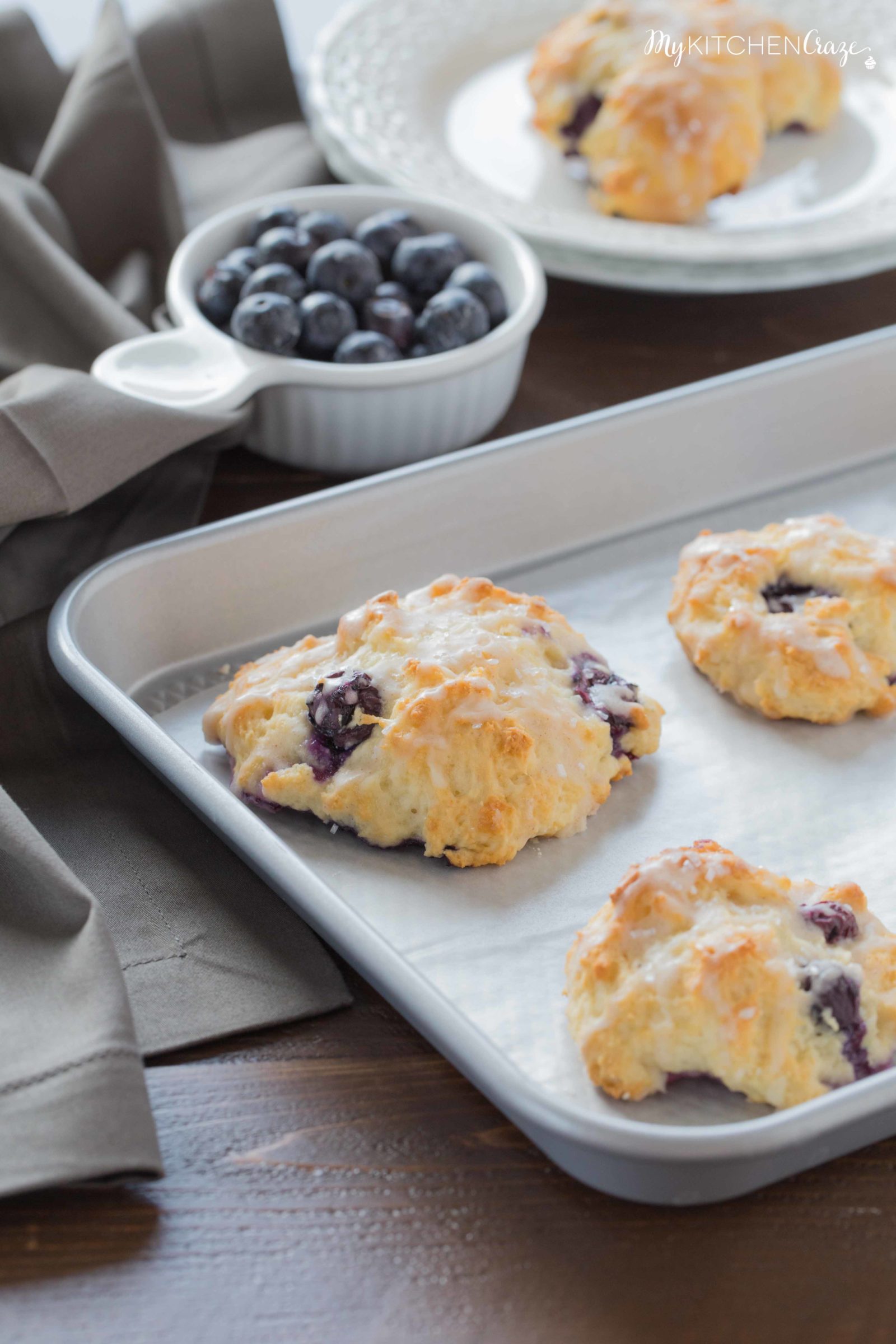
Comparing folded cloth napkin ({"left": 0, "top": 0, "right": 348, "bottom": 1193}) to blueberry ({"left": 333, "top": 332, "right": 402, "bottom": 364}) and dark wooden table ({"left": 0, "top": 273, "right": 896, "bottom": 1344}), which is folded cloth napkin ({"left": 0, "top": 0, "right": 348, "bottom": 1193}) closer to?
dark wooden table ({"left": 0, "top": 273, "right": 896, "bottom": 1344})

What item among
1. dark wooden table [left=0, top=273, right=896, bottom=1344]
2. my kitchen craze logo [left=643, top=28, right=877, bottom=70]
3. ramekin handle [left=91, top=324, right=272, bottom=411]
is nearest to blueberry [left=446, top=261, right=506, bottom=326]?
ramekin handle [left=91, top=324, right=272, bottom=411]

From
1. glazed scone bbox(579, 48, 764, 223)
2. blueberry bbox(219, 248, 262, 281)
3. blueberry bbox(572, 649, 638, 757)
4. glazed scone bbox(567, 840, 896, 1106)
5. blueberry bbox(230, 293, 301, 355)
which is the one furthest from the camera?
glazed scone bbox(579, 48, 764, 223)

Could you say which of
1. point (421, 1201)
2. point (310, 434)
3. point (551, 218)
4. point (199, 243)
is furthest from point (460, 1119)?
point (551, 218)

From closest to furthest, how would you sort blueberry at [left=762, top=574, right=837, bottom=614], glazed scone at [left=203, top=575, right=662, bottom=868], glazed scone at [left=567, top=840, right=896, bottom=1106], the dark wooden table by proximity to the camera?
the dark wooden table → glazed scone at [left=567, top=840, right=896, bottom=1106] → glazed scone at [left=203, top=575, right=662, bottom=868] → blueberry at [left=762, top=574, right=837, bottom=614]

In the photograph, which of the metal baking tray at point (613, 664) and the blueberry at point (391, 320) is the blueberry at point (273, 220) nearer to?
the blueberry at point (391, 320)

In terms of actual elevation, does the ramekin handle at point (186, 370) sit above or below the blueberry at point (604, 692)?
above

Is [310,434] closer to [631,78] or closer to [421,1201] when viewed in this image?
[631,78]

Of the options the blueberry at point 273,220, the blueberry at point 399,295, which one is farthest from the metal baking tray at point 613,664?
the blueberry at point 273,220
